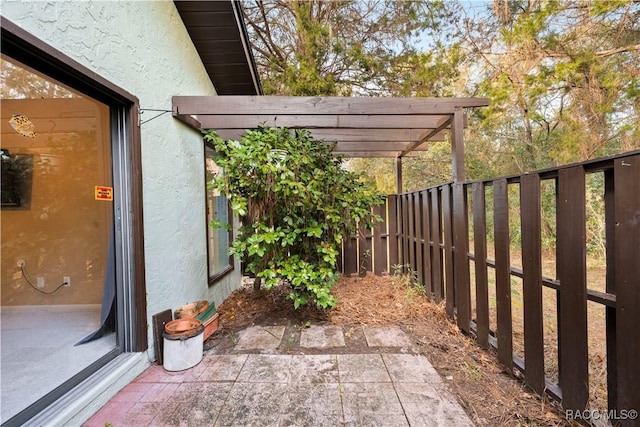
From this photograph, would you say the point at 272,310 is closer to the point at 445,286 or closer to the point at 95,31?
the point at 445,286

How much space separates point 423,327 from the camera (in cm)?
311

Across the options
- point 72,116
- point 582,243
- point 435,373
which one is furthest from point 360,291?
point 72,116

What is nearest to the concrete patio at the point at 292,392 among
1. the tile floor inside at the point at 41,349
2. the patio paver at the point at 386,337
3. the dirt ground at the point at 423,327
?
the patio paver at the point at 386,337

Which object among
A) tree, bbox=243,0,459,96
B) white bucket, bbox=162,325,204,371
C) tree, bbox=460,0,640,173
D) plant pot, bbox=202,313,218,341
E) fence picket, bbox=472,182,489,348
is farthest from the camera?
tree, bbox=243,0,459,96

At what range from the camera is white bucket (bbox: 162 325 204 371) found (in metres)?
2.36

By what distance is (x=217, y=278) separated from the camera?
158 inches

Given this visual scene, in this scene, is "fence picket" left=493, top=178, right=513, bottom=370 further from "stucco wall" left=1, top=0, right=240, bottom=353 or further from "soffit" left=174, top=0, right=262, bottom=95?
"soffit" left=174, top=0, right=262, bottom=95

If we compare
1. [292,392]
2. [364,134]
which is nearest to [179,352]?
[292,392]

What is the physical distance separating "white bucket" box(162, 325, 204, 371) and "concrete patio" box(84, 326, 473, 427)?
6 centimetres

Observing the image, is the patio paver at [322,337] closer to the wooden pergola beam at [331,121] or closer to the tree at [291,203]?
the tree at [291,203]

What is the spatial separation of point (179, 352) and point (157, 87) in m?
2.40

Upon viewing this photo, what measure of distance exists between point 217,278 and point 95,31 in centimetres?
300

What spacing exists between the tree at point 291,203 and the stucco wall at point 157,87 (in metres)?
0.48

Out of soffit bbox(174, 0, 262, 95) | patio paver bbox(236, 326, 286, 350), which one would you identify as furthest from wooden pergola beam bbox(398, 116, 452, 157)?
patio paver bbox(236, 326, 286, 350)
